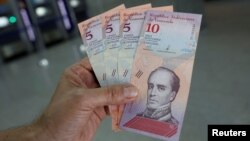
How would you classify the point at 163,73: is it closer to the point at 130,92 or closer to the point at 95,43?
the point at 130,92

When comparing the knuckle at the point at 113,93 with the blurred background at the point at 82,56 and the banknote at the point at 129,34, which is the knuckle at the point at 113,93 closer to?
the banknote at the point at 129,34

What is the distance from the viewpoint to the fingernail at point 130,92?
4.21ft

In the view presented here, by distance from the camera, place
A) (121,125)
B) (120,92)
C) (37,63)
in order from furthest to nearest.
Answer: (37,63), (121,125), (120,92)

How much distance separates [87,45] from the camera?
1472 mm

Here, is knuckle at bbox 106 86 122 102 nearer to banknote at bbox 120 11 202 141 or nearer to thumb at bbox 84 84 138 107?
thumb at bbox 84 84 138 107

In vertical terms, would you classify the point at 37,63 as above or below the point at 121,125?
below

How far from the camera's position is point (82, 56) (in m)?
4.77

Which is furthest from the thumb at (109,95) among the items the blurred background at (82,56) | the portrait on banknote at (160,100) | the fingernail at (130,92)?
the blurred background at (82,56)

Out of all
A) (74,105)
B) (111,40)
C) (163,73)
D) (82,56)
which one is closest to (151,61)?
(163,73)

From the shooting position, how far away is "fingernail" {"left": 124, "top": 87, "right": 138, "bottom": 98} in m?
1.28

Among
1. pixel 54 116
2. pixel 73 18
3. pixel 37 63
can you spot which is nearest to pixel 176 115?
pixel 54 116

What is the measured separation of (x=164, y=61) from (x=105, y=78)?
0.24 meters

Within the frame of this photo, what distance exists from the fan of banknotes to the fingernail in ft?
0.20

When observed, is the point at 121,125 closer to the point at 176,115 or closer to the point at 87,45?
the point at 176,115
